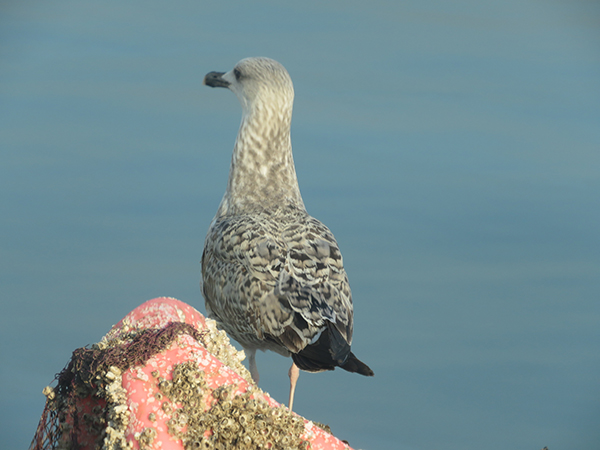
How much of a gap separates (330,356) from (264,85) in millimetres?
3326

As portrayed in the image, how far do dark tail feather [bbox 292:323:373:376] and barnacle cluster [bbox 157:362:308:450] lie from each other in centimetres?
128

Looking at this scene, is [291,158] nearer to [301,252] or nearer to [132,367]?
[301,252]

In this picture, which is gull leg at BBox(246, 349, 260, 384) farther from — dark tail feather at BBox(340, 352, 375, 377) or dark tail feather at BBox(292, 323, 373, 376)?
→ dark tail feather at BBox(340, 352, 375, 377)

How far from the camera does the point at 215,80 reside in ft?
27.9

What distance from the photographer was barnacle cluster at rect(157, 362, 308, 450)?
4.85 m

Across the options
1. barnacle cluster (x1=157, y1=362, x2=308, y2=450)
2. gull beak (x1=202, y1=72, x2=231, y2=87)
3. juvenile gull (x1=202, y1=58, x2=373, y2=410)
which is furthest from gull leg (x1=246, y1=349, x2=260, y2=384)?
gull beak (x1=202, y1=72, x2=231, y2=87)

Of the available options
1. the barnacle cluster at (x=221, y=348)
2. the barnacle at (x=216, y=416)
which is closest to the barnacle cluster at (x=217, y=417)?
the barnacle at (x=216, y=416)

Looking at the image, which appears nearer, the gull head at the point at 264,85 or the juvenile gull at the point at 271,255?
the juvenile gull at the point at 271,255

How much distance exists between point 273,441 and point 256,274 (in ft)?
6.99

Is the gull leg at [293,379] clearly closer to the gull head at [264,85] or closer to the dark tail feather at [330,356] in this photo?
the dark tail feather at [330,356]

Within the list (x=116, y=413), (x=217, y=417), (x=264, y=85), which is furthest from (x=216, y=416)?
(x=264, y=85)

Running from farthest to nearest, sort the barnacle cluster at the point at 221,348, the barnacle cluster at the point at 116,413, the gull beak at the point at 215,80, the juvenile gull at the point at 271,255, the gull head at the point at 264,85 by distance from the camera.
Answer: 1. the gull beak at the point at 215,80
2. the gull head at the point at 264,85
3. the juvenile gull at the point at 271,255
4. the barnacle cluster at the point at 221,348
5. the barnacle cluster at the point at 116,413

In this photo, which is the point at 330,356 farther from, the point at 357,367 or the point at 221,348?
the point at 221,348

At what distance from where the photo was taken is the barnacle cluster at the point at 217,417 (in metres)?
4.85
